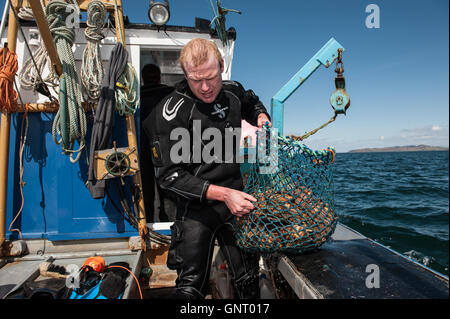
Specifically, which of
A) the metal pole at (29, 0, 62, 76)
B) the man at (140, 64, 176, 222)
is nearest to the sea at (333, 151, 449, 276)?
the man at (140, 64, 176, 222)

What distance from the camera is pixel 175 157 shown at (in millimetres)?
2086

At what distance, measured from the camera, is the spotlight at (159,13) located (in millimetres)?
3361

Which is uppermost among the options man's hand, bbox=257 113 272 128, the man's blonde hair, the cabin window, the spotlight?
the spotlight

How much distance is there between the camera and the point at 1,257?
311cm

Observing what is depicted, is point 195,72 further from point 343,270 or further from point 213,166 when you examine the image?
point 343,270

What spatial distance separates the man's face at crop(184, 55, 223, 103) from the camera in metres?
1.98

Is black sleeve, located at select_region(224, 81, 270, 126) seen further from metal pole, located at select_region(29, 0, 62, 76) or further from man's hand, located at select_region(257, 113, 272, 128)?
metal pole, located at select_region(29, 0, 62, 76)

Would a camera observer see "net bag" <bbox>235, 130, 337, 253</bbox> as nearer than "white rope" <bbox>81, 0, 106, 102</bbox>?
Yes

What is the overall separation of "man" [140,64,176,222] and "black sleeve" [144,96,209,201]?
A: 146 cm

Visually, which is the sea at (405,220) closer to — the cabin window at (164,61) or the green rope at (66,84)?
the cabin window at (164,61)

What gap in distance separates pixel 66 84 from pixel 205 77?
1736 mm

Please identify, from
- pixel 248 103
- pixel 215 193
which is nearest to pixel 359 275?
pixel 215 193

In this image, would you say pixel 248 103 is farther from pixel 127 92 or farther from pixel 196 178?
pixel 127 92

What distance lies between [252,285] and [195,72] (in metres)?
1.94
